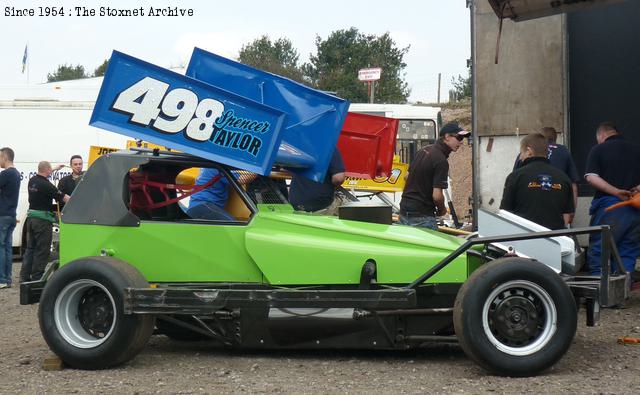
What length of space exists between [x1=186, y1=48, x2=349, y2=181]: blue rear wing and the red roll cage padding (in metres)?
0.76

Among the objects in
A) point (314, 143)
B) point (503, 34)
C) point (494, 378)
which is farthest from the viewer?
point (503, 34)

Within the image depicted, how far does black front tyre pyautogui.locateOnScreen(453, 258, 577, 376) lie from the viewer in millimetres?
5902

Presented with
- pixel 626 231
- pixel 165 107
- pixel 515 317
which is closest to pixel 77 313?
pixel 165 107

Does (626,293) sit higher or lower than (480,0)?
lower

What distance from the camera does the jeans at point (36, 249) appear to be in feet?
40.2

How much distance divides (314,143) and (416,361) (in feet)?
6.28

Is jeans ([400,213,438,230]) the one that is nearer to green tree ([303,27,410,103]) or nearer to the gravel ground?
the gravel ground

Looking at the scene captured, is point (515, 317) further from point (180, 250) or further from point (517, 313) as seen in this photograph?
point (180, 250)

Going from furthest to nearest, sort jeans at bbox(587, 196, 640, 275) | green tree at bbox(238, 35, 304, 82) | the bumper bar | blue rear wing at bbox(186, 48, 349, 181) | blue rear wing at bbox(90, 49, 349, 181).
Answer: green tree at bbox(238, 35, 304, 82) → jeans at bbox(587, 196, 640, 275) → blue rear wing at bbox(186, 48, 349, 181) → blue rear wing at bbox(90, 49, 349, 181) → the bumper bar

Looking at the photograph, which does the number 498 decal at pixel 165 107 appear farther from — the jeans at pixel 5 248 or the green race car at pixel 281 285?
the jeans at pixel 5 248

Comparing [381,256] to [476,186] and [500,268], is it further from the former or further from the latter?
[476,186]

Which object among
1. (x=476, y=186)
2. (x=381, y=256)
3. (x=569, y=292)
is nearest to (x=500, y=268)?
(x=569, y=292)

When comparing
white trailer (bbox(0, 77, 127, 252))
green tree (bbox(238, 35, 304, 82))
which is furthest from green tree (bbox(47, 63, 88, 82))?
white trailer (bbox(0, 77, 127, 252))

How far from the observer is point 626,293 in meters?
6.38
